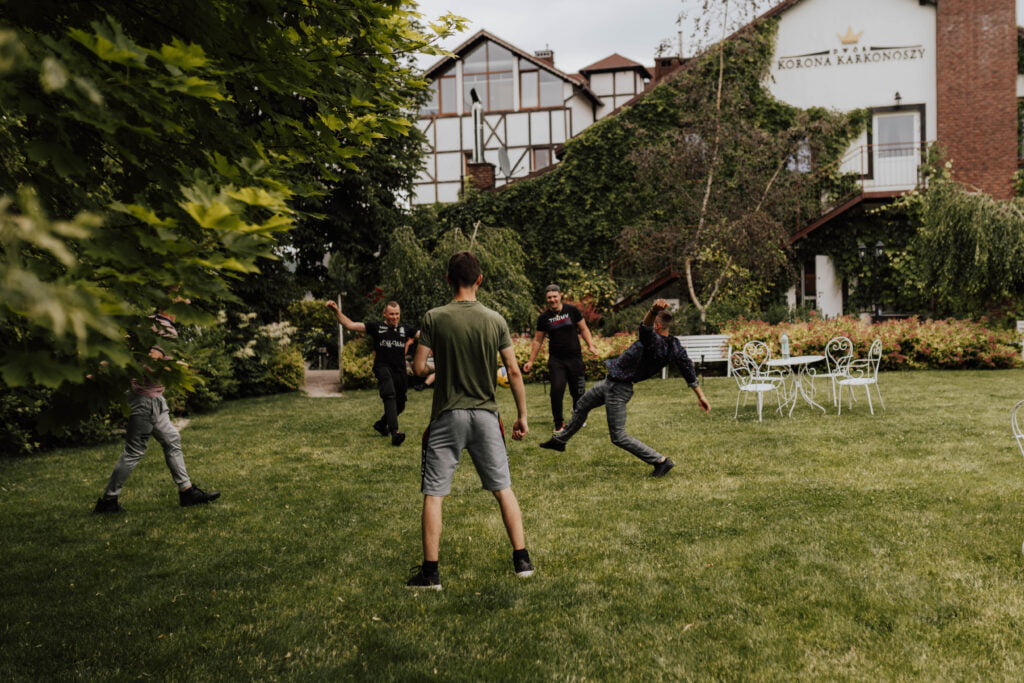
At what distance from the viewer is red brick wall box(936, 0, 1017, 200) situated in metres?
21.3

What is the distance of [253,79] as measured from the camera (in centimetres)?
306

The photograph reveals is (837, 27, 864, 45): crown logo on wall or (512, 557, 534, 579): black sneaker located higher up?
(837, 27, 864, 45): crown logo on wall

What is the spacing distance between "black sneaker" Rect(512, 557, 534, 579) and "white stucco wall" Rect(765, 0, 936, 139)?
71.4 ft

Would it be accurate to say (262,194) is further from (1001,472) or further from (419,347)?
(1001,472)

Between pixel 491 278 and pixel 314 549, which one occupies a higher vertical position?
pixel 491 278

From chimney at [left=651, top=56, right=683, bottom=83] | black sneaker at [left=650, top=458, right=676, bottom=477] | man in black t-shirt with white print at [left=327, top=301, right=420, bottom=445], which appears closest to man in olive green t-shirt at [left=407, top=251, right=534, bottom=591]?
black sneaker at [left=650, top=458, right=676, bottom=477]

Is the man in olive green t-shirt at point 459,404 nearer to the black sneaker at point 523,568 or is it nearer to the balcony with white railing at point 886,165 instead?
the black sneaker at point 523,568

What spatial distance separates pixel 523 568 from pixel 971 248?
53.6ft

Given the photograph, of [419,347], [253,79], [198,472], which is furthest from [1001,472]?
[198,472]

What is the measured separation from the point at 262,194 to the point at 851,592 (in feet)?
12.6

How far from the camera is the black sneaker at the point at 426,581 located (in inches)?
176

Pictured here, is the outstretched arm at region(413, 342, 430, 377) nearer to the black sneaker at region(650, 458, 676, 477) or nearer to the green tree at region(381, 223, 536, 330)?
the black sneaker at region(650, 458, 676, 477)

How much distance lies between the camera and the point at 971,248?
1695cm

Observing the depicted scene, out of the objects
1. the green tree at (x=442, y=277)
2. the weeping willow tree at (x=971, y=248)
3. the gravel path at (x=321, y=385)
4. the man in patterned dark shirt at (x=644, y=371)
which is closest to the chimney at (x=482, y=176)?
the green tree at (x=442, y=277)
